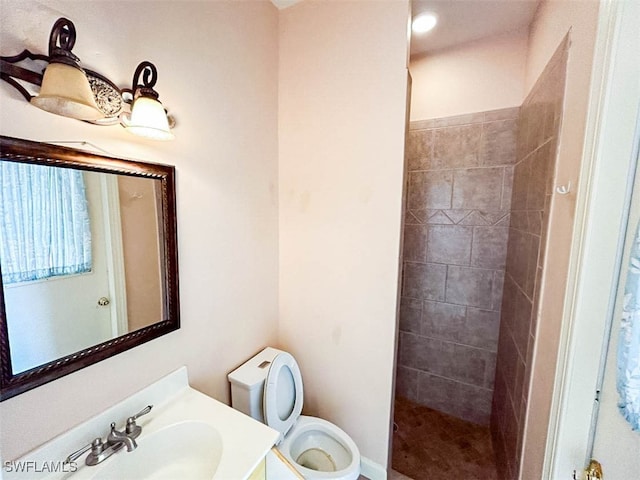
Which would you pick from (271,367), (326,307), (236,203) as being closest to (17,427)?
(271,367)

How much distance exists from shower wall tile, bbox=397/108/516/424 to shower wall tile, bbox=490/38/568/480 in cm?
9

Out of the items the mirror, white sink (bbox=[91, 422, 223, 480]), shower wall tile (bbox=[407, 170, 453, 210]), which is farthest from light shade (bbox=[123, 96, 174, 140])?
shower wall tile (bbox=[407, 170, 453, 210])

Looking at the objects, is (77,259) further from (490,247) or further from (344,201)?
(490,247)

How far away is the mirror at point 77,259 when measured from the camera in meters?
0.71

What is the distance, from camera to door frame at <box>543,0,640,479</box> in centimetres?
72

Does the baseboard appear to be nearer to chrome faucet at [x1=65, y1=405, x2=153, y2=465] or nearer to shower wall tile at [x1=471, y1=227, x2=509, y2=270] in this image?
chrome faucet at [x1=65, y1=405, x2=153, y2=465]

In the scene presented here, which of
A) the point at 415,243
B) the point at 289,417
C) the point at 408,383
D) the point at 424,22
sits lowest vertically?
the point at 408,383

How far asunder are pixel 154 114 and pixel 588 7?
1475 millimetres

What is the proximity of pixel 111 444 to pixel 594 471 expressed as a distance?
1500 mm

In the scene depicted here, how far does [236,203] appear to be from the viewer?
4.57 feet

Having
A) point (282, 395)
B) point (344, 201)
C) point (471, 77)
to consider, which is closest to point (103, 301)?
point (282, 395)

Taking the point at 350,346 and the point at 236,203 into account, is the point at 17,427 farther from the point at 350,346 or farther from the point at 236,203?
the point at 350,346

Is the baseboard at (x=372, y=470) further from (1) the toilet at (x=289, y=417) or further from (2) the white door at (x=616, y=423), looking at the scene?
(2) the white door at (x=616, y=423)

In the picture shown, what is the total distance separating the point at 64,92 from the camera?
0.68 m
